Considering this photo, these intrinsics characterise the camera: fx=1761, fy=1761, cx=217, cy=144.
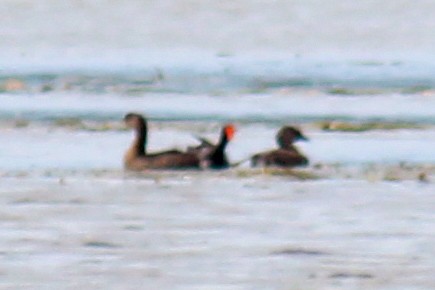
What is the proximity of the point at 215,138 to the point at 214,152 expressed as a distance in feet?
5.57

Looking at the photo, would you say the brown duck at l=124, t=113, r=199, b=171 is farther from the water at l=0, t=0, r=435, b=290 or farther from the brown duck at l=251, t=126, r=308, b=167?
the brown duck at l=251, t=126, r=308, b=167

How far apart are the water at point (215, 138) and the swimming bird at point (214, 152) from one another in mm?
172

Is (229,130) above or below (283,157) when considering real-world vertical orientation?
above

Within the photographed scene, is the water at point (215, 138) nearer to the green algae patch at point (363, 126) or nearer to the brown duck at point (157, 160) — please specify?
the green algae patch at point (363, 126)

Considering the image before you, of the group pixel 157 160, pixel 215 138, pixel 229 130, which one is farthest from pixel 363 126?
pixel 157 160

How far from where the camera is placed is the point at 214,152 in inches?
482

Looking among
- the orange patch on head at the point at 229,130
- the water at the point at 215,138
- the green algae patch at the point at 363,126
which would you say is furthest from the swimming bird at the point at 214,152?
the green algae patch at the point at 363,126

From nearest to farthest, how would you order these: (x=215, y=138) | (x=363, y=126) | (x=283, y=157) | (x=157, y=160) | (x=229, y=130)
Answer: (x=283, y=157)
(x=157, y=160)
(x=229, y=130)
(x=215, y=138)
(x=363, y=126)

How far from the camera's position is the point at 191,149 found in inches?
498

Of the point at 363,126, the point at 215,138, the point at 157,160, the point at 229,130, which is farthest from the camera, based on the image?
the point at 363,126

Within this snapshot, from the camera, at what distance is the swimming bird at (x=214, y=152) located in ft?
39.8

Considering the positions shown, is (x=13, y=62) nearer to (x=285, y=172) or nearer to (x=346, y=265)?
(x=285, y=172)

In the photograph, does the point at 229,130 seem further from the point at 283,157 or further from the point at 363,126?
the point at 363,126

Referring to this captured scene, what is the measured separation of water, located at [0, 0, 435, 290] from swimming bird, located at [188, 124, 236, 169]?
0.17 metres
